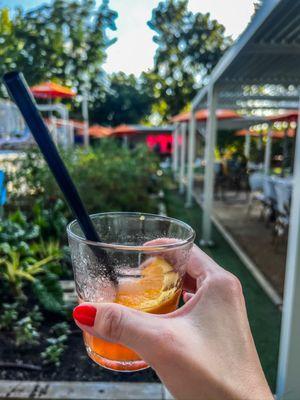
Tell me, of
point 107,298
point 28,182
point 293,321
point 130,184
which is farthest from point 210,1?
point 130,184

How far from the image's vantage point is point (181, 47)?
1185 mm

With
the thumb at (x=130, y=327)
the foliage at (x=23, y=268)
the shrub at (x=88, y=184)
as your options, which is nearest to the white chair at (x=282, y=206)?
the shrub at (x=88, y=184)

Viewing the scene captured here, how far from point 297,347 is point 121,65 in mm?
1487

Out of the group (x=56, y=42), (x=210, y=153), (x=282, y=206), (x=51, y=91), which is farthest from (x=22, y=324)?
(x=282, y=206)

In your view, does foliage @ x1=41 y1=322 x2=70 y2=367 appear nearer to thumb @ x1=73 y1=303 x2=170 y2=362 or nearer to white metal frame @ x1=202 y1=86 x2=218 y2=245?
thumb @ x1=73 y1=303 x2=170 y2=362

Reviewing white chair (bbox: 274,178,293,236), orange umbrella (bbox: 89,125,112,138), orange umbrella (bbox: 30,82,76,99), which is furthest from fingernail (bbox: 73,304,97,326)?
white chair (bbox: 274,178,293,236)

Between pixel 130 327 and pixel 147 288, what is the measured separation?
0.09 metres

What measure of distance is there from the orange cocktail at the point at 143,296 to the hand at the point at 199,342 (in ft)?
0.12

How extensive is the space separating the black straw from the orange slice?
0.07 meters

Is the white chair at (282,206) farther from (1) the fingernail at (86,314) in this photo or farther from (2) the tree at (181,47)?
(1) the fingernail at (86,314)

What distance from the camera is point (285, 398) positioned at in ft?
5.10

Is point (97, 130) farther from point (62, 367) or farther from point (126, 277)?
point (126, 277)

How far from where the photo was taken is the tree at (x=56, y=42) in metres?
1.11

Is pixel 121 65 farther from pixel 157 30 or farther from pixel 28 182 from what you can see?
pixel 28 182
